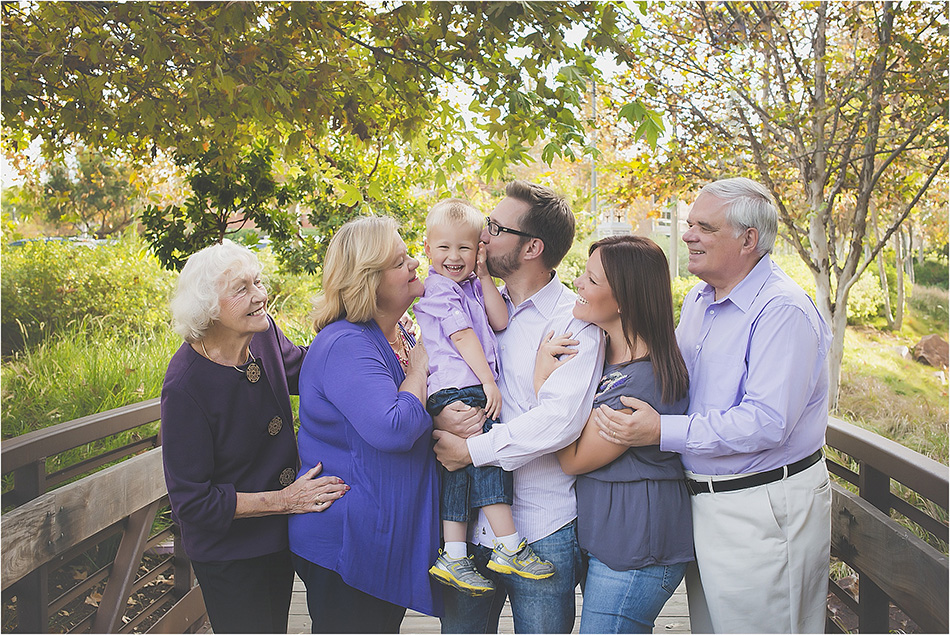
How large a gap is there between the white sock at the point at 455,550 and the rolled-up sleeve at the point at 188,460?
2.18 ft

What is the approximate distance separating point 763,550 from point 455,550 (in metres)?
0.87

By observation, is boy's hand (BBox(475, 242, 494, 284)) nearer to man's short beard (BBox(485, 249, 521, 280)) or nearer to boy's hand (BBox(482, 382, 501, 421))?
man's short beard (BBox(485, 249, 521, 280))

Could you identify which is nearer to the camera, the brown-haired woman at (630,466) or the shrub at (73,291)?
the brown-haired woman at (630,466)

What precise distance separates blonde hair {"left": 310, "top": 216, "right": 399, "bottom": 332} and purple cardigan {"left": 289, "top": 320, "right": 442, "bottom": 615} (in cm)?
5

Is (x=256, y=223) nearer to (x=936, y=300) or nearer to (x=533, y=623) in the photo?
(x=533, y=623)

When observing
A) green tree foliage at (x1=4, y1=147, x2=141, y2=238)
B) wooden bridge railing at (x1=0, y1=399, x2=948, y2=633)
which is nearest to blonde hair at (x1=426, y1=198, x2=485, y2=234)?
wooden bridge railing at (x1=0, y1=399, x2=948, y2=633)

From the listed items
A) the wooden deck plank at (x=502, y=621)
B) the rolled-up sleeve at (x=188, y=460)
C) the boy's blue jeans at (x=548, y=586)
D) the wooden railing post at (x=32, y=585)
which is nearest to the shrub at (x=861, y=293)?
the wooden deck plank at (x=502, y=621)

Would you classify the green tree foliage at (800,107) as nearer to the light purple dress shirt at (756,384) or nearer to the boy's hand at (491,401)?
the light purple dress shirt at (756,384)

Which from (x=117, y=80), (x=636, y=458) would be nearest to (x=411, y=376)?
(x=636, y=458)

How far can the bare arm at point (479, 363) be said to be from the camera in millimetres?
2059

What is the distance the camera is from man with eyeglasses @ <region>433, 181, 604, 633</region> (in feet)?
6.35

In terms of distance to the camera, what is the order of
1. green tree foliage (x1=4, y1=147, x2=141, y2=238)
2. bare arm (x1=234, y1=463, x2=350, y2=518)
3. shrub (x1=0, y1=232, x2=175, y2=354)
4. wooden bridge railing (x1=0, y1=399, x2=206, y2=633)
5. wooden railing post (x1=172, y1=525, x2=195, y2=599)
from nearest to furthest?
1. bare arm (x1=234, y1=463, x2=350, y2=518)
2. wooden bridge railing (x1=0, y1=399, x2=206, y2=633)
3. wooden railing post (x1=172, y1=525, x2=195, y2=599)
4. shrub (x1=0, y1=232, x2=175, y2=354)
5. green tree foliage (x1=4, y1=147, x2=141, y2=238)

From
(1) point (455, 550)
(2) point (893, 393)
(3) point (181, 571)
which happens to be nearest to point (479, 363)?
(1) point (455, 550)

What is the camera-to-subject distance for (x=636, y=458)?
2.00 metres
